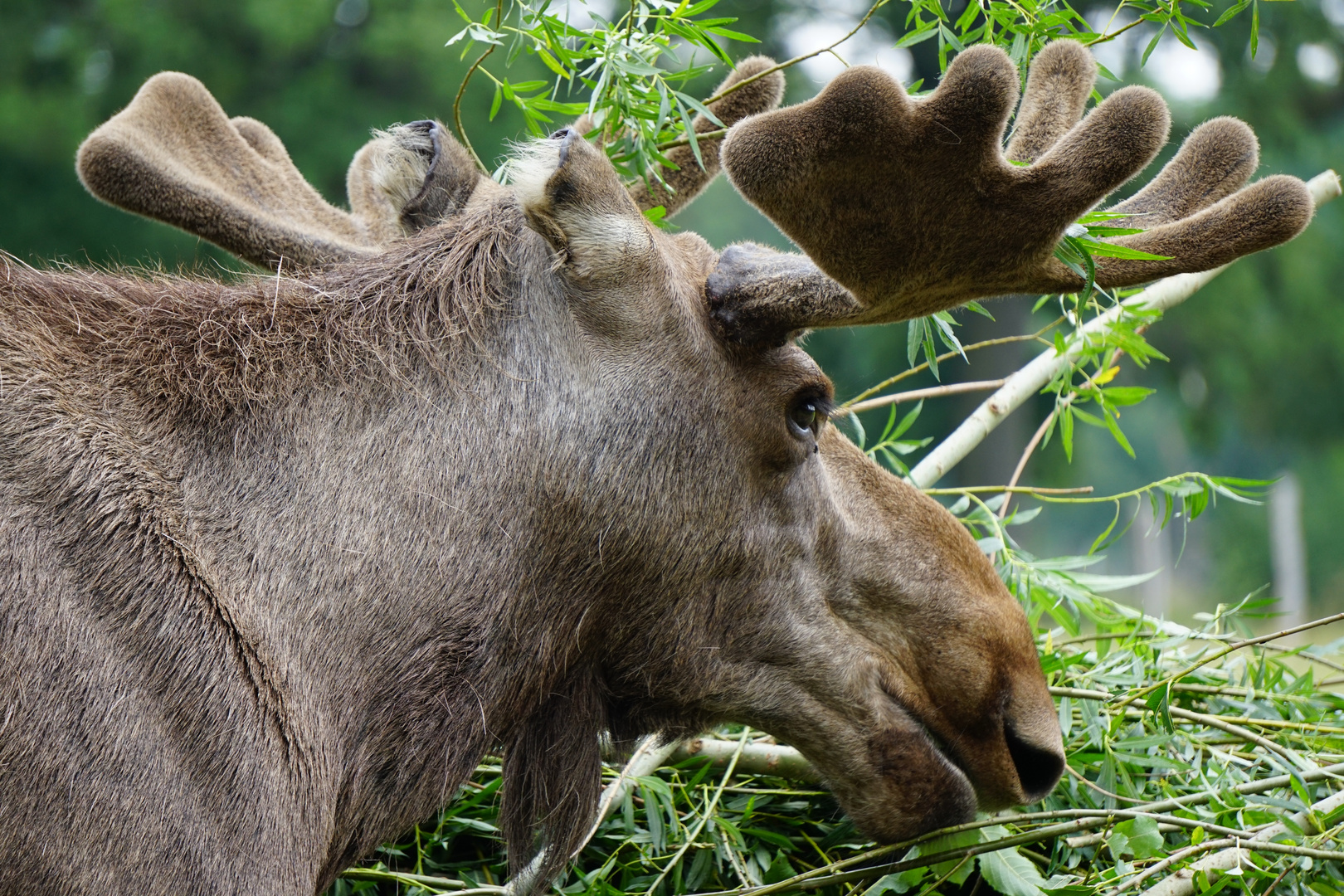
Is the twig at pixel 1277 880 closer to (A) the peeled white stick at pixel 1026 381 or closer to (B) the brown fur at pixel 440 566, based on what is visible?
(B) the brown fur at pixel 440 566

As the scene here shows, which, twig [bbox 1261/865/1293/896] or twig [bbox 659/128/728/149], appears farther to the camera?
twig [bbox 659/128/728/149]

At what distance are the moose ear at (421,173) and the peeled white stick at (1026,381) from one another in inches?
60.6

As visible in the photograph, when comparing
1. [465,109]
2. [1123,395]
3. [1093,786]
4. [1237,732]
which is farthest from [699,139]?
Answer: [465,109]

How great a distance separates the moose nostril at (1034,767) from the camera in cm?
246

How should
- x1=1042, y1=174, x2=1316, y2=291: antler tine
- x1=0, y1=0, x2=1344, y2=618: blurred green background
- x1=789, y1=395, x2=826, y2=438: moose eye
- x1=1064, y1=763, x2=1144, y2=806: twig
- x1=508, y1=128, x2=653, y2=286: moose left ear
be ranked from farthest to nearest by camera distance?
x1=0, y1=0, x2=1344, y2=618: blurred green background → x1=1064, y1=763, x2=1144, y2=806: twig → x1=789, y1=395, x2=826, y2=438: moose eye → x1=1042, y1=174, x2=1316, y2=291: antler tine → x1=508, y1=128, x2=653, y2=286: moose left ear

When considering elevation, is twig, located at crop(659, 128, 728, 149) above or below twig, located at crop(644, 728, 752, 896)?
above

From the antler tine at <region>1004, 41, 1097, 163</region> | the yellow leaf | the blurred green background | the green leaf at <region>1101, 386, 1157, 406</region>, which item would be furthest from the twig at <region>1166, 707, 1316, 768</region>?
the blurred green background

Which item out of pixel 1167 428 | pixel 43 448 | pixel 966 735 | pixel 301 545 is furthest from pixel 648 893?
pixel 1167 428

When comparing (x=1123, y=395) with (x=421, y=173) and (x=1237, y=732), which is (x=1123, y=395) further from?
(x=421, y=173)

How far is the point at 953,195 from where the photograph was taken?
6.72 feet

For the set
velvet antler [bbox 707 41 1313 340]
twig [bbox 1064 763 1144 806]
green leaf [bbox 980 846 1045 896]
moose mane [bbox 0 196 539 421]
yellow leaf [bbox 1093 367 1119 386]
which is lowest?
green leaf [bbox 980 846 1045 896]

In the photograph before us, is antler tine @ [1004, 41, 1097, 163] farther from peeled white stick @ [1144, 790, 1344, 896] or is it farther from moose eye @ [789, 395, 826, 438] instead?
peeled white stick @ [1144, 790, 1344, 896]

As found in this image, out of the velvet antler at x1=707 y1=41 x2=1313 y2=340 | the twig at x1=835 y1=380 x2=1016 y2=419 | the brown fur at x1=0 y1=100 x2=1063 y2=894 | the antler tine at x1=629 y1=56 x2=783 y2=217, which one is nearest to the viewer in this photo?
the brown fur at x1=0 y1=100 x2=1063 y2=894

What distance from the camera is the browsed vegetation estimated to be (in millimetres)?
2516
